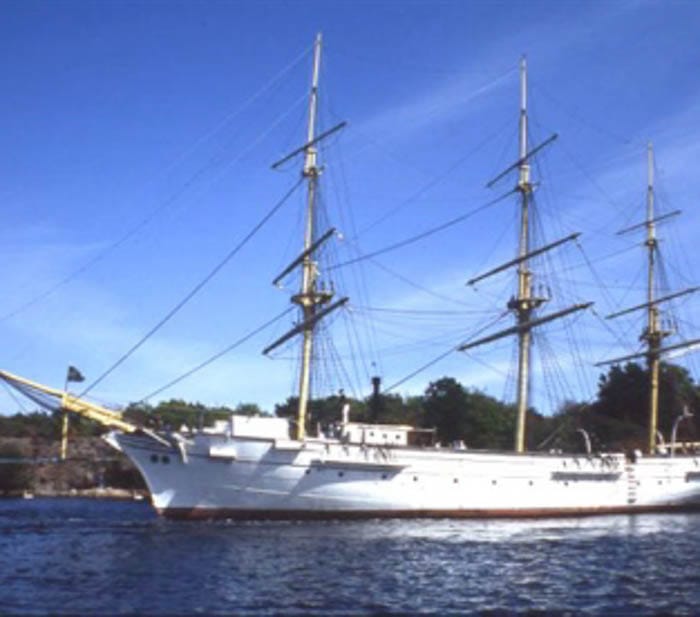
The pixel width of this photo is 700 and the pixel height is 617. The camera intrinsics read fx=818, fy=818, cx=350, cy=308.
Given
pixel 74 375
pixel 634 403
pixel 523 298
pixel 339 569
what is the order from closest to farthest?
pixel 339 569 < pixel 74 375 < pixel 523 298 < pixel 634 403

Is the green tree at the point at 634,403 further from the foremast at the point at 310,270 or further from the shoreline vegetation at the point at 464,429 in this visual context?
the foremast at the point at 310,270

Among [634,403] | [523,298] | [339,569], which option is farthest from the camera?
[634,403]

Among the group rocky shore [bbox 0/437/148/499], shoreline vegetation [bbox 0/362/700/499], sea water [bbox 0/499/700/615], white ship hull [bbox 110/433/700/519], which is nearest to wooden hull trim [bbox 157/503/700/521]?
white ship hull [bbox 110/433/700/519]

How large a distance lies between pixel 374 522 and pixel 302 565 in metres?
15.4

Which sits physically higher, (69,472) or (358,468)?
(358,468)

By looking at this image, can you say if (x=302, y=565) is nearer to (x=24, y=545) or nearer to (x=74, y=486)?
(x=24, y=545)

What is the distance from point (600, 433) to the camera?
3762 inches

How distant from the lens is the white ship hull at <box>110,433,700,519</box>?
39.6 metres

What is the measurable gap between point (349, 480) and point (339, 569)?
656 inches

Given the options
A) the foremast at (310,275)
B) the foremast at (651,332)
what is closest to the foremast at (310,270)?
the foremast at (310,275)

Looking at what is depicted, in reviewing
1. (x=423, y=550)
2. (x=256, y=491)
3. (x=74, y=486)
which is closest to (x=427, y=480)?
(x=256, y=491)

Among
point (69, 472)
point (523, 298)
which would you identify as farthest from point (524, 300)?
point (69, 472)

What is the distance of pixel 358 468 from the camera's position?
41969 millimetres

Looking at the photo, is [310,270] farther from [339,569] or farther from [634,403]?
[634,403]
